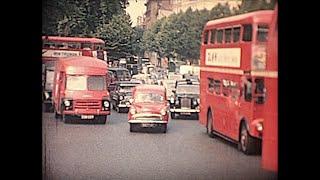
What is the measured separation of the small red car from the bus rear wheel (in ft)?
1.84

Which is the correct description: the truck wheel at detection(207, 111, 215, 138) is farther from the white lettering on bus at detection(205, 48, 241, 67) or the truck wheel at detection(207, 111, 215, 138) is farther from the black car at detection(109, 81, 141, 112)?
the black car at detection(109, 81, 141, 112)

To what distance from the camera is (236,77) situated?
4.03m

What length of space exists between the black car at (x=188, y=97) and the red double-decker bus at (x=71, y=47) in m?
0.59

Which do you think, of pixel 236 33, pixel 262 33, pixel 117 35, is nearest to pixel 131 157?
pixel 117 35

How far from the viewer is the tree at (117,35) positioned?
4.11 meters

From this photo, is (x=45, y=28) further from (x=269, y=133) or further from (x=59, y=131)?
(x=269, y=133)

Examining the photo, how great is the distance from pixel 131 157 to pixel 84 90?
61 centimetres

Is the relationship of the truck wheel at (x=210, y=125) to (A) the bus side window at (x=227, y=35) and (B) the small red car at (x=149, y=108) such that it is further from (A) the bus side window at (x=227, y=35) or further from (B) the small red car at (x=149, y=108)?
(A) the bus side window at (x=227, y=35)

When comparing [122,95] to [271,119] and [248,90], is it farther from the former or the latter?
[271,119]

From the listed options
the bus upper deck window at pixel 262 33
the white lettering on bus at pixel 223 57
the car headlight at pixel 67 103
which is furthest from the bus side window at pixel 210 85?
the car headlight at pixel 67 103

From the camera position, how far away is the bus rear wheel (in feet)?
13.1
